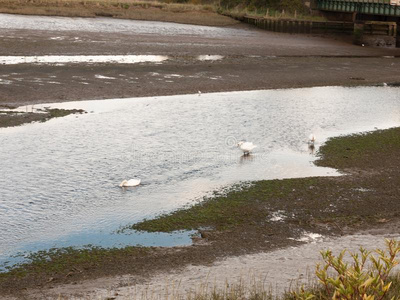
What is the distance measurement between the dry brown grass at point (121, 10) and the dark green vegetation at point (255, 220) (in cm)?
3747

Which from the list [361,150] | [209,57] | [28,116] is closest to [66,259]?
[361,150]

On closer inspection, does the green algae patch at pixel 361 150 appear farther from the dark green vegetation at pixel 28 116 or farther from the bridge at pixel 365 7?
the bridge at pixel 365 7

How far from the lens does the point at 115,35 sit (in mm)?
39906

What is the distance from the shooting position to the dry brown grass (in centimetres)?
4988

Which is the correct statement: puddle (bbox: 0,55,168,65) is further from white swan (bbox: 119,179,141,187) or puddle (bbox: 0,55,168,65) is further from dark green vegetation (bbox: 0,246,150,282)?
dark green vegetation (bbox: 0,246,150,282)

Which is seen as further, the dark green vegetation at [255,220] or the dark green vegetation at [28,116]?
the dark green vegetation at [28,116]

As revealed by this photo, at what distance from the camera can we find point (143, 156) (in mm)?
15703

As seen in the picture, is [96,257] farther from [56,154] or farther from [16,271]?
[56,154]

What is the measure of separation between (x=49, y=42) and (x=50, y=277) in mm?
26757

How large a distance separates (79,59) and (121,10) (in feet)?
87.1

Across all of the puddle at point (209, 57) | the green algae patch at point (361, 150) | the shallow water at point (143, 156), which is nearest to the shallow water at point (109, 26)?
the puddle at point (209, 57)

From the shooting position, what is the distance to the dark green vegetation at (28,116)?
60.2 feet

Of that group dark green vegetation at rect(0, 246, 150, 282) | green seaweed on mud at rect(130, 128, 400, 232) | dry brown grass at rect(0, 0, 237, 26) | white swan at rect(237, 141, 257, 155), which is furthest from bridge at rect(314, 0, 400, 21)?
dark green vegetation at rect(0, 246, 150, 282)

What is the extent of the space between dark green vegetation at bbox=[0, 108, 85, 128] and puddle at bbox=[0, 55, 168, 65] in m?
8.17
